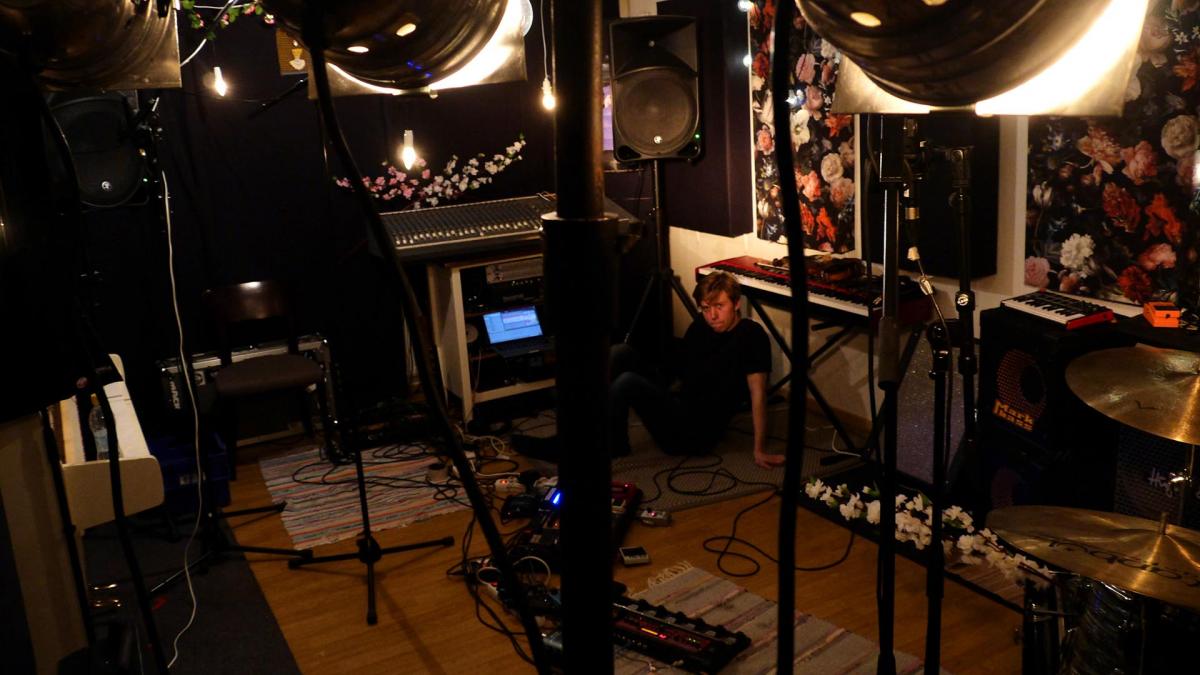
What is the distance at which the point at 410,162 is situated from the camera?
5180 mm

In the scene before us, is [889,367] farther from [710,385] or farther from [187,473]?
[187,473]

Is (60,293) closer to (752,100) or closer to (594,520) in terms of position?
(594,520)

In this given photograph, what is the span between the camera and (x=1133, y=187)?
338cm

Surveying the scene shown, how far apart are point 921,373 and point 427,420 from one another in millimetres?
2411

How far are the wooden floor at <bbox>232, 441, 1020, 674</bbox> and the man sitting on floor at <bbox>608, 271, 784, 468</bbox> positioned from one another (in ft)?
1.57

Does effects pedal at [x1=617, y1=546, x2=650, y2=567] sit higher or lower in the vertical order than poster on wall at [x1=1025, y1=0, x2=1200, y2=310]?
lower

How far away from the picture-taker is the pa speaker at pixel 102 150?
13.7ft

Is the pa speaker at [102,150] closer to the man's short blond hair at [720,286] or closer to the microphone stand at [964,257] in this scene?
the man's short blond hair at [720,286]

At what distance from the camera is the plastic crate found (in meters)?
4.29

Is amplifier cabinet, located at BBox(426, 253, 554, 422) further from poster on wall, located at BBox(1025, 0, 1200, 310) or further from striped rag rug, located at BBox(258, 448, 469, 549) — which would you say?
poster on wall, located at BBox(1025, 0, 1200, 310)

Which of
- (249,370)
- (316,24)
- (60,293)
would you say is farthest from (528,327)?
(316,24)

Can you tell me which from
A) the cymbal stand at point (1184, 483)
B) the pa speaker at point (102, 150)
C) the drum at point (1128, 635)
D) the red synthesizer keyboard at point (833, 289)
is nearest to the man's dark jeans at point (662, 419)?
the red synthesizer keyboard at point (833, 289)

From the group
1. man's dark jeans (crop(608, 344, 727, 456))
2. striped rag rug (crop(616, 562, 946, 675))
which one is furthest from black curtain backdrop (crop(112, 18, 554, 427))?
striped rag rug (crop(616, 562, 946, 675))

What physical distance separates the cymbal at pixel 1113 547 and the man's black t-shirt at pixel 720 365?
227 cm
